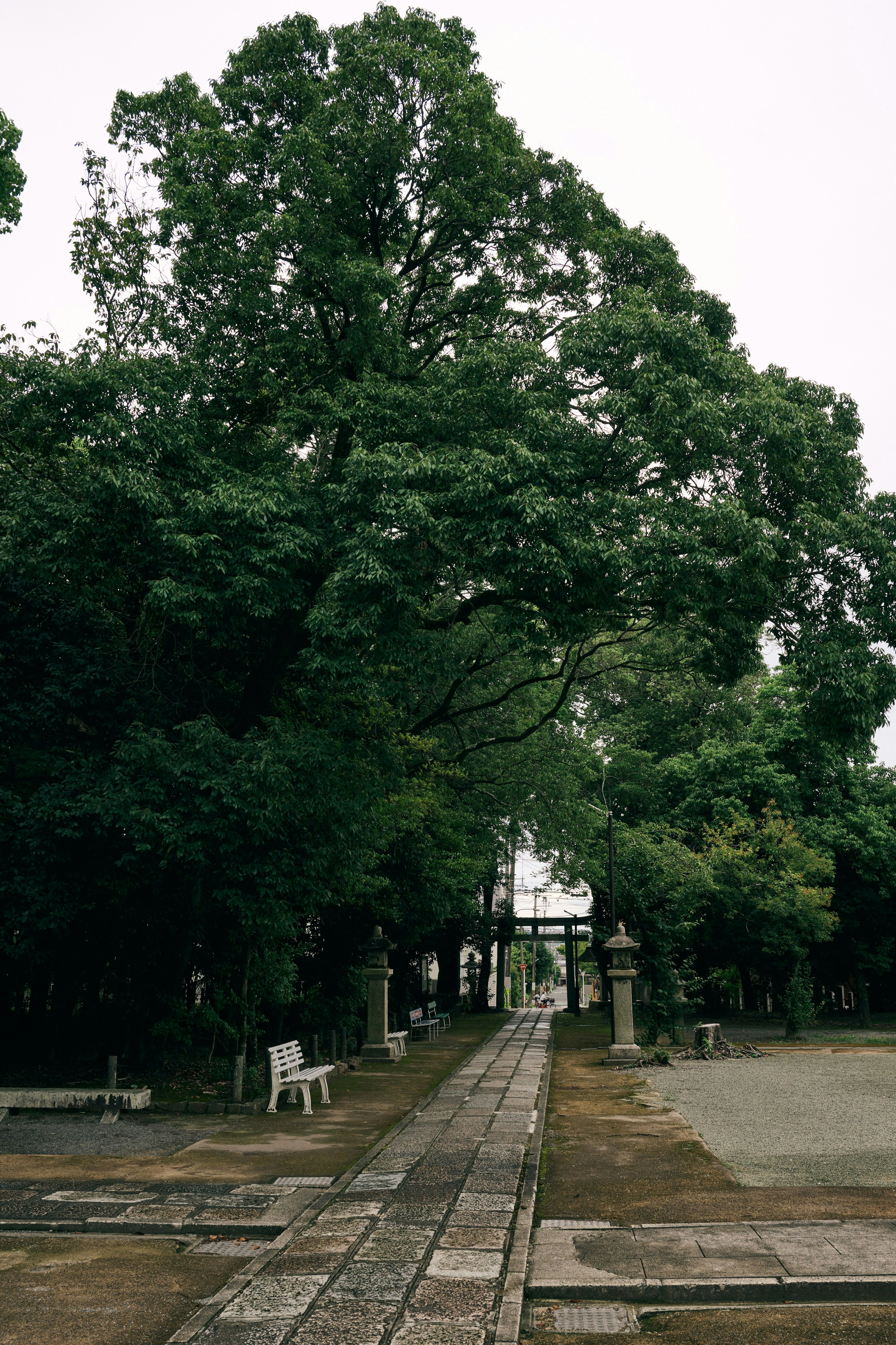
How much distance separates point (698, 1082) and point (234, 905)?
8248 millimetres

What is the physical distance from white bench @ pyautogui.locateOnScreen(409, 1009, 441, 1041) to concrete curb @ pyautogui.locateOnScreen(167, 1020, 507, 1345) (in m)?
13.1

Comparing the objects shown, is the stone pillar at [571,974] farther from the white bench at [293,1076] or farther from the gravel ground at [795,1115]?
A: the white bench at [293,1076]

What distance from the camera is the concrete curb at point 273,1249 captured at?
534 cm

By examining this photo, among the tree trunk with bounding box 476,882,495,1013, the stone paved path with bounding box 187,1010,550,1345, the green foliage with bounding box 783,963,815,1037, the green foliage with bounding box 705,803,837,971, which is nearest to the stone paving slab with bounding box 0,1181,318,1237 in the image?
the stone paved path with bounding box 187,1010,550,1345

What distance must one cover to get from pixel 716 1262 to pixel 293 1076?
7.88 m

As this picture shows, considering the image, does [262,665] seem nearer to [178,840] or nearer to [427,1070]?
[178,840]

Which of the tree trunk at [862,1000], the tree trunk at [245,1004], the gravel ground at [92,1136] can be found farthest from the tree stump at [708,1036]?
the gravel ground at [92,1136]

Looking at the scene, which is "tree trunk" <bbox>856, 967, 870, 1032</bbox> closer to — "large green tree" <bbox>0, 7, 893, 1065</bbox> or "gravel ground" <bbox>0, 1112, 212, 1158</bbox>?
"large green tree" <bbox>0, 7, 893, 1065</bbox>

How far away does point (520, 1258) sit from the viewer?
20.8ft

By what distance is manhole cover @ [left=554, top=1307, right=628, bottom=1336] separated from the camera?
5379mm

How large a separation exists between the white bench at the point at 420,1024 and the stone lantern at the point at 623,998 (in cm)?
580

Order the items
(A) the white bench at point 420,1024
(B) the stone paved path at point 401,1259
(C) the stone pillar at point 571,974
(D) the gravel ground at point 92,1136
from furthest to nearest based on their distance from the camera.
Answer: (C) the stone pillar at point 571,974 < (A) the white bench at point 420,1024 < (D) the gravel ground at point 92,1136 < (B) the stone paved path at point 401,1259

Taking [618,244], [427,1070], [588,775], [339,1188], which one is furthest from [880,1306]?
[588,775]

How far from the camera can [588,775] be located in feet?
84.1
